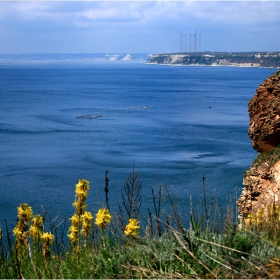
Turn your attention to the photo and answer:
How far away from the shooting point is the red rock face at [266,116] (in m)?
11.4

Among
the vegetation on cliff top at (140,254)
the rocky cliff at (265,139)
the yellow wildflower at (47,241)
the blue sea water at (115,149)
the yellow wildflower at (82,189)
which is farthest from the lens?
the blue sea water at (115,149)

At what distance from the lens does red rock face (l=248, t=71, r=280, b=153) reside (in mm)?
11359

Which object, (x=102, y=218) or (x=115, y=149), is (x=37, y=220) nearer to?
(x=102, y=218)

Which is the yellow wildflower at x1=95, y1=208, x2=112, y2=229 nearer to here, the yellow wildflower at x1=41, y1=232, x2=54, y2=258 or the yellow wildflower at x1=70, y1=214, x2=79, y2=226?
the yellow wildflower at x1=70, y1=214, x2=79, y2=226

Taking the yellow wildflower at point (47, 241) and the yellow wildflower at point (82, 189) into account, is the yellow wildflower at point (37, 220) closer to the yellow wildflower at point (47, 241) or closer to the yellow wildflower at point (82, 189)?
the yellow wildflower at point (47, 241)

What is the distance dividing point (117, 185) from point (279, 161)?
39.6 feet

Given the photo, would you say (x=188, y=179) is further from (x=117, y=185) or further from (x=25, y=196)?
(x=25, y=196)

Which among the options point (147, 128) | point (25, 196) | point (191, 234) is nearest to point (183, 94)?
point (147, 128)

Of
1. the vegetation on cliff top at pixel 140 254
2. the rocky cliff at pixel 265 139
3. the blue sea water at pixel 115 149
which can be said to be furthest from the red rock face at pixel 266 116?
the vegetation on cliff top at pixel 140 254

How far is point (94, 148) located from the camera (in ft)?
105

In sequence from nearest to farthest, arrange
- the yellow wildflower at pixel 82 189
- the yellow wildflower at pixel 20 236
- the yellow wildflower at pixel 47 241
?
1. the yellow wildflower at pixel 82 189
2. the yellow wildflower at pixel 47 241
3. the yellow wildflower at pixel 20 236

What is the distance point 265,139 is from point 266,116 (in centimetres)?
55

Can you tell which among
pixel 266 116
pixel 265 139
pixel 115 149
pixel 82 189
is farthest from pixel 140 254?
pixel 115 149

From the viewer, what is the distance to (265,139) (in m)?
11.6
